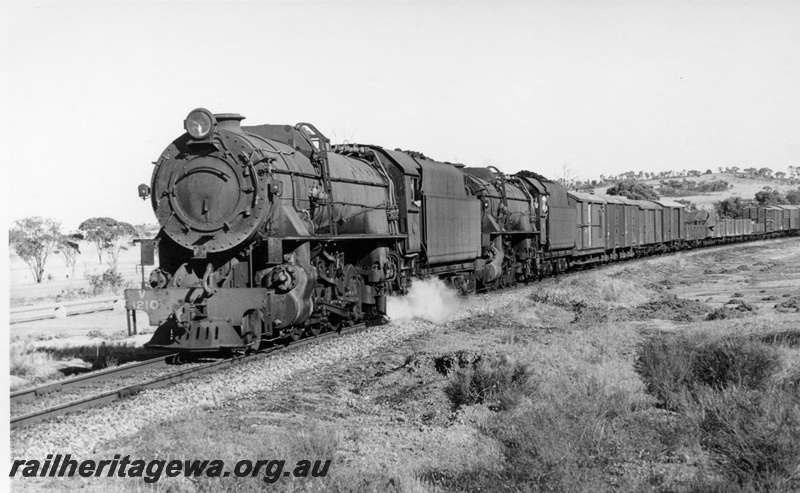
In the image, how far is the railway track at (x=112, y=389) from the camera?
8.41 meters

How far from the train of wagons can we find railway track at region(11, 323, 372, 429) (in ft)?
1.11

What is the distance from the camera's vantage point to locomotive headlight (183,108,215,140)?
11633 millimetres

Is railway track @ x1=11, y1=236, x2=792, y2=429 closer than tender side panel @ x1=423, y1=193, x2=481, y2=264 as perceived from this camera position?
Yes

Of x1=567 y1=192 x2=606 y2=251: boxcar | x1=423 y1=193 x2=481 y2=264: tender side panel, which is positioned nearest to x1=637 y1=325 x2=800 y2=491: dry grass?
x1=423 y1=193 x2=481 y2=264: tender side panel

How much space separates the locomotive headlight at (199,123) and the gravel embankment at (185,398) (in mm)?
3815

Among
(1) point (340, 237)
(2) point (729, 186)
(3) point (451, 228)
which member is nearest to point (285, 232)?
(1) point (340, 237)

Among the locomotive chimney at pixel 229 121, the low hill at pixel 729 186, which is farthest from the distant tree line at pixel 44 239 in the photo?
the low hill at pixel 729 186

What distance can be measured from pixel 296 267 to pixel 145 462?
17.6 ft

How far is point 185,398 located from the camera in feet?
30.5

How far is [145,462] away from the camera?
6703 mm

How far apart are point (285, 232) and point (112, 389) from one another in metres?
3.75

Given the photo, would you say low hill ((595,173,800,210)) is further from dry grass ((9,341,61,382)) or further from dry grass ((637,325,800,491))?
dry grass ((9,341,61,382))

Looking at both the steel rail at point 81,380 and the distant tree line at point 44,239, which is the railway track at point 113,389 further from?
the distant tree line at point 44,239

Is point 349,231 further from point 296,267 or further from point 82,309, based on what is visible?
point 82,309
